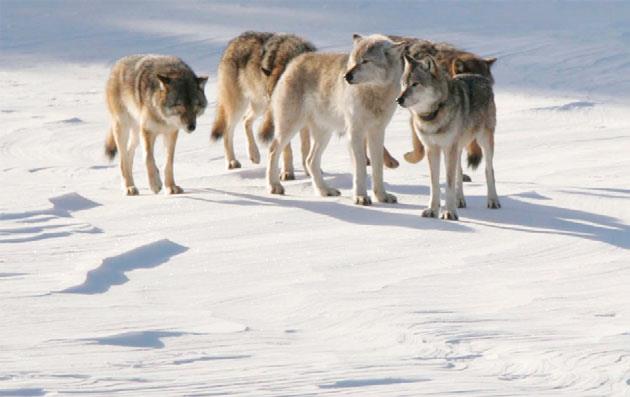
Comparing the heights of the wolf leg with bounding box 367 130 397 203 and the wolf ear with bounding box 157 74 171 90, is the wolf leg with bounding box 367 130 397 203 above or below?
below

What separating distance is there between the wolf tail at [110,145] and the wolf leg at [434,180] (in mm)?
3414

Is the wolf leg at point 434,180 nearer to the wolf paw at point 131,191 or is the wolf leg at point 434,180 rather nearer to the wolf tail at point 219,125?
the wolf paw at point 131,191

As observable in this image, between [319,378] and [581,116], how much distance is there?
967cm

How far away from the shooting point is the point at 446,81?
9.74m

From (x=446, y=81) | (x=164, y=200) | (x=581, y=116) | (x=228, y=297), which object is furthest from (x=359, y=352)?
(x=581, y=116)

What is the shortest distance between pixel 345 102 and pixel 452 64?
133cm

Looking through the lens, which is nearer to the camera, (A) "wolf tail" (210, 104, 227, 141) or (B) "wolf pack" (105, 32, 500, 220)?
(B) "wolf pack" (105, 32, 500, 220)

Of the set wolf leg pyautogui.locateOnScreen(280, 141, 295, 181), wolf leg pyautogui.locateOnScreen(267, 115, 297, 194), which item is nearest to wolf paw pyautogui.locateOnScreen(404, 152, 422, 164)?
wolf leg pyautogui.locateOnScreen(267, 115, 297, 194)

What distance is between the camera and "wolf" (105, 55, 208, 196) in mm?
11031

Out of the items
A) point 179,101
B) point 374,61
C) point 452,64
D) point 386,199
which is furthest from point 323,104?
point 452,64

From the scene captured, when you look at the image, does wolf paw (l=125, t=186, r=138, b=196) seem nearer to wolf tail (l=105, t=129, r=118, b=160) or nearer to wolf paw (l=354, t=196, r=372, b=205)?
wolf tail (l=105, t=129, r=118, b=160)

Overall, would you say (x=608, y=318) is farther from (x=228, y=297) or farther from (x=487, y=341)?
(x=228, y=297)

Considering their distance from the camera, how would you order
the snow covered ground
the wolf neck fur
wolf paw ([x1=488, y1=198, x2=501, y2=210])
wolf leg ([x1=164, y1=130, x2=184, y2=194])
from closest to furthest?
1. the snow covered ground
2. the wolf neck fur
3. wolf paw ([x1=488, y1=198, x2=501, y2=210])
4. wolf leg ([x1=164, y1=130, x2=184, y2=194])

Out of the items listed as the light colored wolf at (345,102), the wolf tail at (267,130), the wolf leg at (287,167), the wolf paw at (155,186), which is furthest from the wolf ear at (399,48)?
the wolf paw at (155,186)
